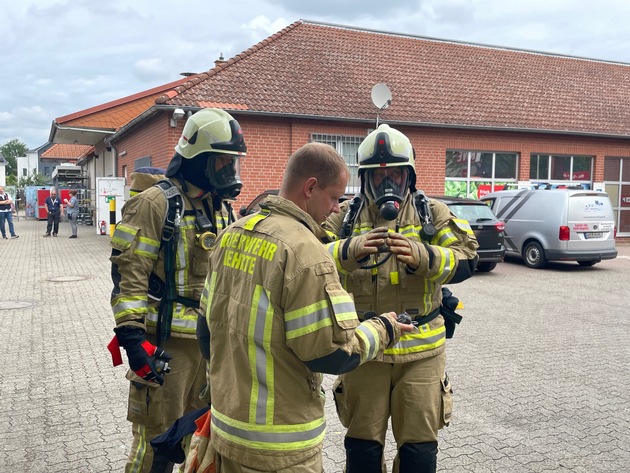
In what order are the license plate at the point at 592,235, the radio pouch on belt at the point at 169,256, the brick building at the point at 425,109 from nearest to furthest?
the radio pouch on belt at the point at 169,256
the license plate at the point at 592,235
the brick building at the point at 425,109

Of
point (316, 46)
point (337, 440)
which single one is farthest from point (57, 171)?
Result: point (337, 440)

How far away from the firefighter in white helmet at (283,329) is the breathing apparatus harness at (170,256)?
31.9 inches

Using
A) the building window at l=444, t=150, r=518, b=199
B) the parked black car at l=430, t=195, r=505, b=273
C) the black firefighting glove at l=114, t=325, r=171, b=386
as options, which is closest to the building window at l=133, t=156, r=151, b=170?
the building window at l=444, t=150, r=518, b=199

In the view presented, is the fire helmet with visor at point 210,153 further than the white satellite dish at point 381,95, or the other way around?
the white satellite dish at point 381,95

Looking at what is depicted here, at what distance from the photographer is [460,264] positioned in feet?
10.3

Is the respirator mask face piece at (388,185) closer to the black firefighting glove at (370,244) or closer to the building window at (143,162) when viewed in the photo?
the black firefighting glove at (370,244)

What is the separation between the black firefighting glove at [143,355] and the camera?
278cm

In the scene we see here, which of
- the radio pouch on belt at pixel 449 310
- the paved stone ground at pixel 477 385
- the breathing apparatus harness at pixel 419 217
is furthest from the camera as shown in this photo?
the paved stone ground at pixel 477 385

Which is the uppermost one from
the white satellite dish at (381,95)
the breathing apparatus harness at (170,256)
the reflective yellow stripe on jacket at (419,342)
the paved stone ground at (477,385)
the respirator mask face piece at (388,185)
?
the white satellite dish at (381,95)

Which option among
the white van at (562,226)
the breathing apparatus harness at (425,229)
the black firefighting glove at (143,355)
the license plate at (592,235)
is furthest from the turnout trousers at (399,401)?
the license plate at (592,235)

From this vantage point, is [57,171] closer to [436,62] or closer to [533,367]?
[436,62]

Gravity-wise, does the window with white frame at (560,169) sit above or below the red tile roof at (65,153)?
below

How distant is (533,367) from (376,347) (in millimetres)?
4533

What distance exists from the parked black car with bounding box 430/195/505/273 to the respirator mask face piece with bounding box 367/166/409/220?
30.7 feet
